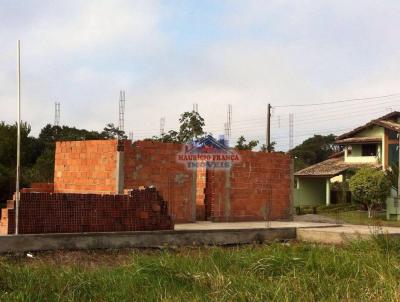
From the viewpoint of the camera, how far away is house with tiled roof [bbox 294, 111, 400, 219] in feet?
122

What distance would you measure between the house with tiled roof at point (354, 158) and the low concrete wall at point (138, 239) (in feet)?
77.7

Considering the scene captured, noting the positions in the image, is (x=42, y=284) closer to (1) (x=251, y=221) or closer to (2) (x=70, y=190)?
(2) (x=70, y=190)

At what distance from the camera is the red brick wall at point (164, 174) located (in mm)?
14602

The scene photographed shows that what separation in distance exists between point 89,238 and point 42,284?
17.0 ft

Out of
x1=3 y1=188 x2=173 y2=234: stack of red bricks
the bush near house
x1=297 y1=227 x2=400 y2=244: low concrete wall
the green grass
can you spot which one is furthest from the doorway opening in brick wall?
the bush near house

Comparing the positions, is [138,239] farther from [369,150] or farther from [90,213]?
[369,150]

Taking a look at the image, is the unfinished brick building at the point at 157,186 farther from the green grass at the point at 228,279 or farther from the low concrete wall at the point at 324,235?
the green grass at the point at 228,279

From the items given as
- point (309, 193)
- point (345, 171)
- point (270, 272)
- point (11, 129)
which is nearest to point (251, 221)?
point (270, 272)

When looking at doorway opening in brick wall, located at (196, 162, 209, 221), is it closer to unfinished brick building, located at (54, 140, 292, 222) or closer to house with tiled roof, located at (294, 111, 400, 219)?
unfinished brick building, located at (54, 140, 292, 222)

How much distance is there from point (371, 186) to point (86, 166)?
716 inches

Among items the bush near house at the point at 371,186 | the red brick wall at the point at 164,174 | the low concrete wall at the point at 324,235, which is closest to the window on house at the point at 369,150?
the bush near house at the point at 371,186

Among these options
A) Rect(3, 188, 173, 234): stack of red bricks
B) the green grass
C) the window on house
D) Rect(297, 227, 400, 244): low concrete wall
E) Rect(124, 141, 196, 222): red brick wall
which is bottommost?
Rect(297, 227, 400, 244): low concrete wall

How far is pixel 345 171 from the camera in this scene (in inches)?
1490

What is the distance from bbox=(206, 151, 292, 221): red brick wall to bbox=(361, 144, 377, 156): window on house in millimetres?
21556
